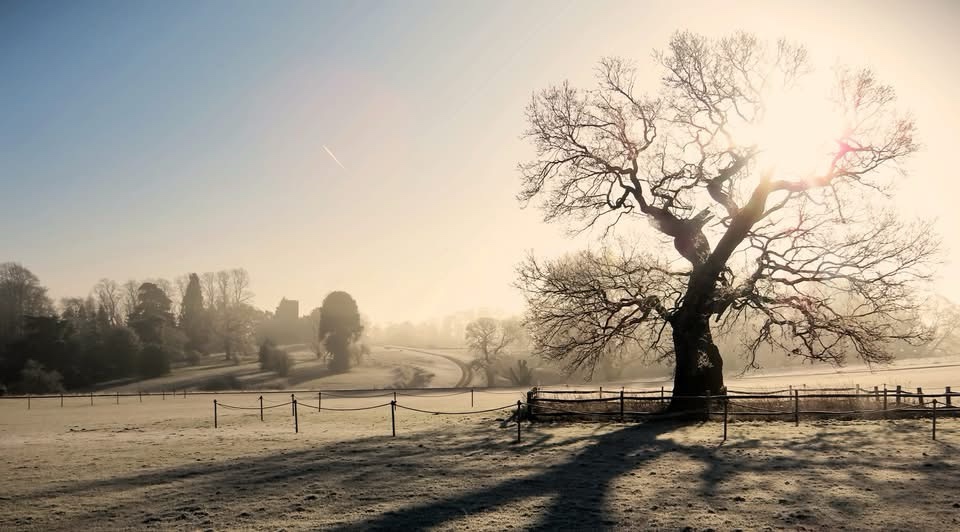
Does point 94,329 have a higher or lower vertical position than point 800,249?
lower

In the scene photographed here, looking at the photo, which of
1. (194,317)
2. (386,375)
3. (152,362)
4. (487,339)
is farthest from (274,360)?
(194,317)

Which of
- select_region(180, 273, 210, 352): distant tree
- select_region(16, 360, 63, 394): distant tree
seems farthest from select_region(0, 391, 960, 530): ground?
select_region(180, 273, 210, 352): distant tree

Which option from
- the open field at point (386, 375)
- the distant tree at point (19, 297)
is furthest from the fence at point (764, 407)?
the distant tree at point (19, 297)

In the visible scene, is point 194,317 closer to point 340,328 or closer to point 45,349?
point 45,349

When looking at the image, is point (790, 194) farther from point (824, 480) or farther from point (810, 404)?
point (824, 480)

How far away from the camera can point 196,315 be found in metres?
105

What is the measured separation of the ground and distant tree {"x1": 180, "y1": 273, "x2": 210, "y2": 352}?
271ft

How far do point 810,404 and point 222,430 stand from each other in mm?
24391

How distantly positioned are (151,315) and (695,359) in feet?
272

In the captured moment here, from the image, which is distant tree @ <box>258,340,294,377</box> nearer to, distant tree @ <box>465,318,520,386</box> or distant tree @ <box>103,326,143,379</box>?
distant tree @ <box>103,326,143,379</box>

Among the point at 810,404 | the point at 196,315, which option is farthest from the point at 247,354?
the point at 810,404

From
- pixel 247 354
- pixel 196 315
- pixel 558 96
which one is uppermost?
pixel 558 96

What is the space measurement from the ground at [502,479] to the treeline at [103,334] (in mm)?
57794

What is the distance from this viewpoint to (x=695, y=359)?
23.8 m
